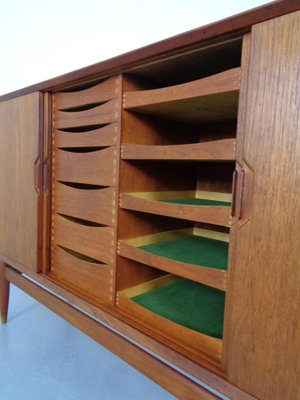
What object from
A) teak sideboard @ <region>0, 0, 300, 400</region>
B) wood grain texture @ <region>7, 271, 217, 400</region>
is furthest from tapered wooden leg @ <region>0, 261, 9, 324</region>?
wood grain texture @ <region>7, 271, 217, 400</region>

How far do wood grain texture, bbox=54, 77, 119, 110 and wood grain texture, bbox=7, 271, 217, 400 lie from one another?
1.74ft

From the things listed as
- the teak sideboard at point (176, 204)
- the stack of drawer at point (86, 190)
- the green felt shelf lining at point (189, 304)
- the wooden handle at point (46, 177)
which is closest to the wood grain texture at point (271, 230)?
the teak sideboard at point (176, 204)

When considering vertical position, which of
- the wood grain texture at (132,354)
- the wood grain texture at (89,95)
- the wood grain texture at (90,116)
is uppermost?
the wood grain texture at (89,95)

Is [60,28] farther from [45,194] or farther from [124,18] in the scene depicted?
[45,194]

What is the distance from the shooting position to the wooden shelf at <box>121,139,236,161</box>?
1.58 ft

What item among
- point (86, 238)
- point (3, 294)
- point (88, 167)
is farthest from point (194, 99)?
point (3, 294)

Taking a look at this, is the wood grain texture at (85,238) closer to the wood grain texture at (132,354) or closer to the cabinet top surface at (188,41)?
the wood grain texture at (132,354)

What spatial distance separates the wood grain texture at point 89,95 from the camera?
0.66 meters

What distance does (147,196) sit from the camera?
2.39 feet

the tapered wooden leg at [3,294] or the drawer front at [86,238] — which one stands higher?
the drawer front at [86,238]

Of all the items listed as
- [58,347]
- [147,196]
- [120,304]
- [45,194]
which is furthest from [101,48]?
[58,347]

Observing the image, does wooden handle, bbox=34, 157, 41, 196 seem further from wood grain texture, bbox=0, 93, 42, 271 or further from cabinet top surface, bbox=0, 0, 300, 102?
cabinet top surface, bbox=0, 0, 300, 102

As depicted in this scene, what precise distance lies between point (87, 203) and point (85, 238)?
9 centimetres

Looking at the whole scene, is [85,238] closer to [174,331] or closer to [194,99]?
[174,331]
